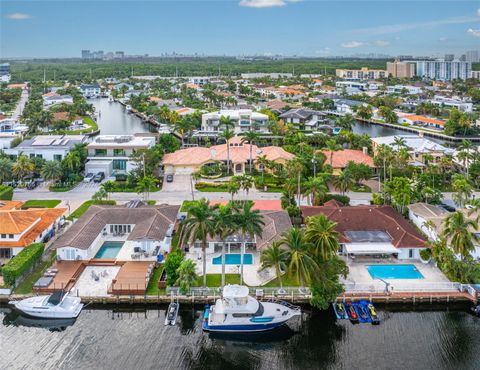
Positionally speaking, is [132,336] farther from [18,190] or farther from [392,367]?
[18,190]

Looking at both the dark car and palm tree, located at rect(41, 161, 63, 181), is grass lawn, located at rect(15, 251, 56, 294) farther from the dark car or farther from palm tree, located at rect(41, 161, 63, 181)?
the dark car

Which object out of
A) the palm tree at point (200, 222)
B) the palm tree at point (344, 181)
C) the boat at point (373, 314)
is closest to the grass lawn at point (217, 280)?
the palm tree at point (200, 222)

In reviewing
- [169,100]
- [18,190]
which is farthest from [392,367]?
[169,100]

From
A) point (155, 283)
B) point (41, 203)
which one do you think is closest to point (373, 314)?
point (155, 283)

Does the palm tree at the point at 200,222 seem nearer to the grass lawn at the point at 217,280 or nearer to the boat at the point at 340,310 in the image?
the grass lawn at the point at 217,280

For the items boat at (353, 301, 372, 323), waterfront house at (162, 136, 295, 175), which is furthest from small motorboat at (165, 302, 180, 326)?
waterfront house at (162, 136, 295, 175)

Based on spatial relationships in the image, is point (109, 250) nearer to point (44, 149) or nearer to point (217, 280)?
point (217, 280)
